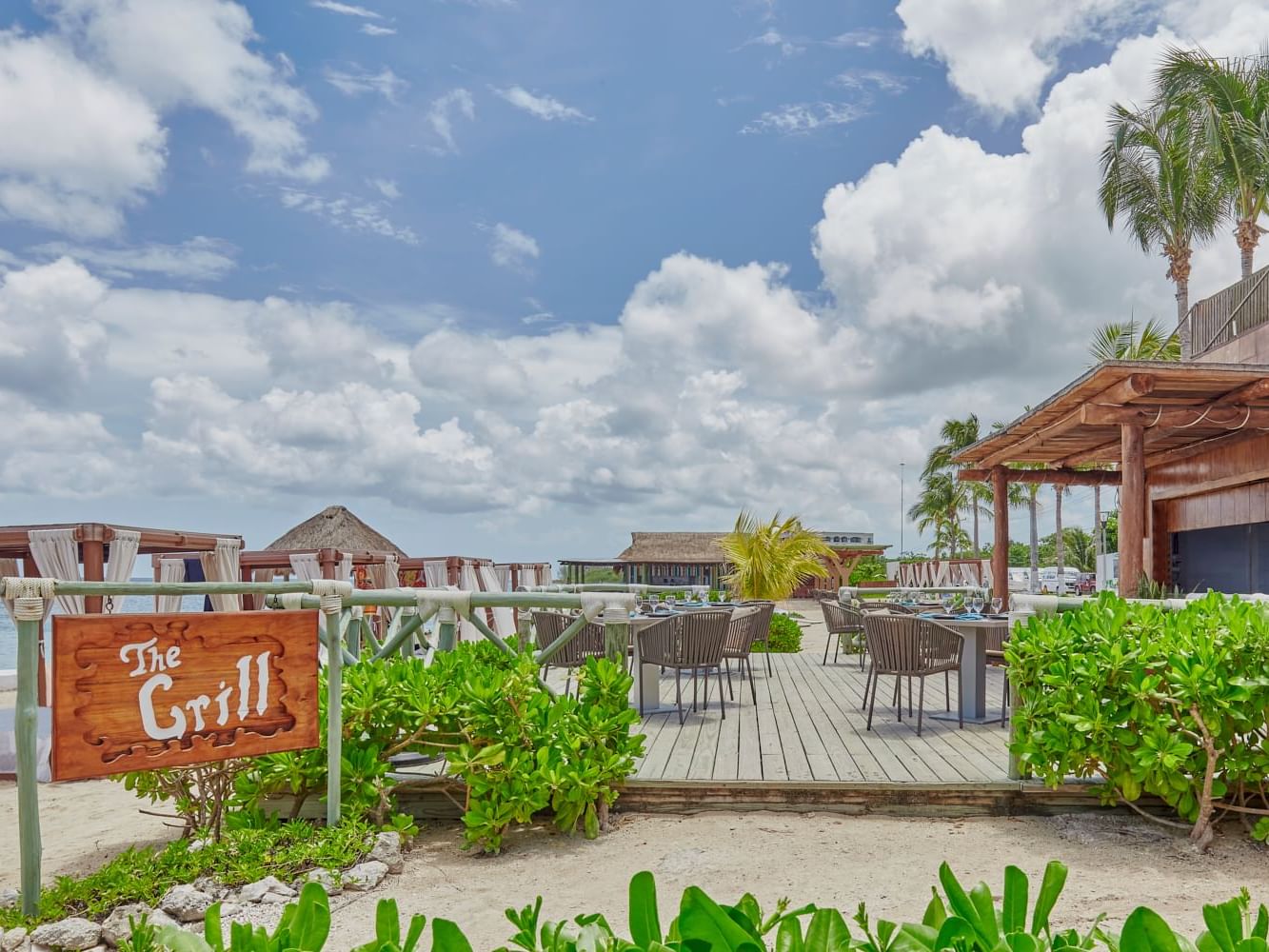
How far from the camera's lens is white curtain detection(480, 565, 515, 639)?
13.0 metres

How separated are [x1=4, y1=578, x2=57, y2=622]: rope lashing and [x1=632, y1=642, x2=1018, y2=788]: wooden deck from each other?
9.43ft

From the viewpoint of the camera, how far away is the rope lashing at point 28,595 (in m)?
3.22

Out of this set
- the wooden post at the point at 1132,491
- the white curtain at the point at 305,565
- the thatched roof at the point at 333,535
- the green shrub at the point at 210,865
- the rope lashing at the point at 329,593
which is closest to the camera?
the green shrub at the point at 210,865

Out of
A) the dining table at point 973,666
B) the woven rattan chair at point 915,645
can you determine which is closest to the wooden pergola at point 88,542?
the woven rattan chair at point 915,645

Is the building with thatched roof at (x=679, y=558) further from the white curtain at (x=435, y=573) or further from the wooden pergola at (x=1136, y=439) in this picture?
the white curtain at (x=435, y=573)

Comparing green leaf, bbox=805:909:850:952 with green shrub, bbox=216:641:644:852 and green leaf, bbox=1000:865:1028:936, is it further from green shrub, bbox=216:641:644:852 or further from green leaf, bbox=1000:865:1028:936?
green shrub, bbox=216:641:644:852

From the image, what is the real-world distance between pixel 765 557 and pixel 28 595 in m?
13.1

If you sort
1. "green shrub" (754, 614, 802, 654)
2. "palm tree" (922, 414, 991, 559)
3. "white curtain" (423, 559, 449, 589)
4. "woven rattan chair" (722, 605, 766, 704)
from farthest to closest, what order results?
"palm tree" (922, 414, 991, 559), "white curtain" (423, 559, 449, 589), "green shrub" (754, 614, 802, 654), "woven rattan chair" (722, 605, 766, 704)

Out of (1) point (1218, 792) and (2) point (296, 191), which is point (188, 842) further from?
(2) point (296, 191)

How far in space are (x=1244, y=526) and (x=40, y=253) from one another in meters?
17.3

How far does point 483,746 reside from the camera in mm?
4145

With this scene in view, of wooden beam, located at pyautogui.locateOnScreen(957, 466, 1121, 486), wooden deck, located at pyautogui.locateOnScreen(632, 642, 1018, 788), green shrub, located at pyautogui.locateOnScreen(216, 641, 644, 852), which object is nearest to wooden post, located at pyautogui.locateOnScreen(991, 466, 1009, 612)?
wooden beam, located at pyautogui.locateOnScreen(957, 466, 1121, 486)

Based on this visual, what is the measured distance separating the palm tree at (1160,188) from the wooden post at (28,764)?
19.6m

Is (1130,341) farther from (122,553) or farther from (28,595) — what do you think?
(28,595)
